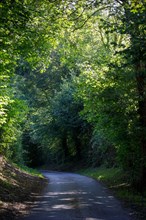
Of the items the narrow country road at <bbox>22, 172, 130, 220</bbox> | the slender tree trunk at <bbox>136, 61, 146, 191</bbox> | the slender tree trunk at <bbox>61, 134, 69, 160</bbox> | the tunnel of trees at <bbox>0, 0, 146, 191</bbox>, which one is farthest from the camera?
the slender tree trunk at <bbox>61, 134, 69, 160</bbox>

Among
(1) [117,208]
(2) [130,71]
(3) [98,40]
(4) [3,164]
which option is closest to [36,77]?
(3) [98,40]

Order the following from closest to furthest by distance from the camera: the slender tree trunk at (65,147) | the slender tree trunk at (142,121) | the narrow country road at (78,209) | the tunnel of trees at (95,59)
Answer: the tunnel of trees at (95,59)
the narrow country road at (78,209)
the slender tree trunk at (142,121)
the slender tree trunk at (65,147)

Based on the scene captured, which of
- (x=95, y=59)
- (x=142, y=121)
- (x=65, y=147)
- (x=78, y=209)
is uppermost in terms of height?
(x=95, y=59)

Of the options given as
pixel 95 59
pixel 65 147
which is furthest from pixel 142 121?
pixel 65 147

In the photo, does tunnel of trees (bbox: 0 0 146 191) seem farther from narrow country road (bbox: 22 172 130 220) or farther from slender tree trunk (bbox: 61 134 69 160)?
slender tree trunk (bbox: 61 134 69 160)

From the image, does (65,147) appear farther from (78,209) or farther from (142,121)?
(78,209)

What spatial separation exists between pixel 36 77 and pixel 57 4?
1611 inches

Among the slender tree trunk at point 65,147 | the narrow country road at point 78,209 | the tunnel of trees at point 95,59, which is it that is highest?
the tunnel of trees at point 95,59

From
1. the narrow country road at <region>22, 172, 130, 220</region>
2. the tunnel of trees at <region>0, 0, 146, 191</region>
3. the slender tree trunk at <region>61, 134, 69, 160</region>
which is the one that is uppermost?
the tunnel of trees at <region>0, 0, 146, 191</region>

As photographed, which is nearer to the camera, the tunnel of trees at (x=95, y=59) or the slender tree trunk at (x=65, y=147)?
the tunnel of trees at (x=95, y=59)

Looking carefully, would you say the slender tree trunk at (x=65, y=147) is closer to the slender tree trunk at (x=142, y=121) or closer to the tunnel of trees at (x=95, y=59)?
the tunnel of trees at (x=95, y=59)

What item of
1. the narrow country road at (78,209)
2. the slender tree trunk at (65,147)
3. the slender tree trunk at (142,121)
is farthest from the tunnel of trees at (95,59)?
the slender tree trunk at (65,147)

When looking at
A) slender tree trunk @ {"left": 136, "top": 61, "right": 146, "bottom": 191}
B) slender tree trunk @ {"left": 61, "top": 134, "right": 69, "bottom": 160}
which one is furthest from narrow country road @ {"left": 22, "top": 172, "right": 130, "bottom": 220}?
slender tree trunk @ {"left": 61, "top": 134, "right": 69, "bottom": 160}

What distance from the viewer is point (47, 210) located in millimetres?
13031
